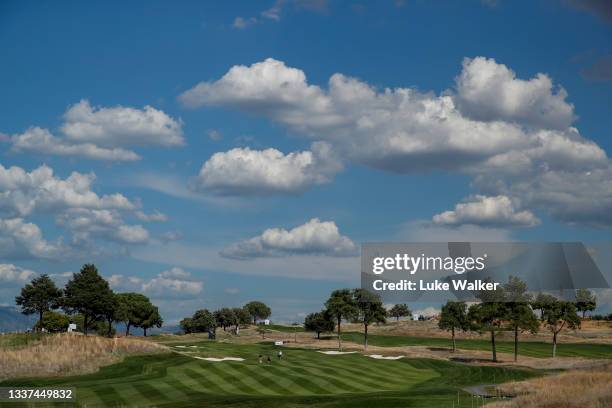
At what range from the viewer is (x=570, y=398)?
3988cm

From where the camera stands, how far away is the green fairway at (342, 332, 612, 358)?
118 m

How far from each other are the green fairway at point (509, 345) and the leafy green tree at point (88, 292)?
60.4 metres

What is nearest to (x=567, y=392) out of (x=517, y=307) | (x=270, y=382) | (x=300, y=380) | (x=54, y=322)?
(x=300, y=380)

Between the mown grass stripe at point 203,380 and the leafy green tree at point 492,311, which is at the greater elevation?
the leafy green tree at point 492,311

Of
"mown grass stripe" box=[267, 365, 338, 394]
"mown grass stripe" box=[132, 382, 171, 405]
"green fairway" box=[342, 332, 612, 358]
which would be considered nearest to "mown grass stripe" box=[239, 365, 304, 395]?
"mown grass stripe" box=[267, 365, 338, 394]

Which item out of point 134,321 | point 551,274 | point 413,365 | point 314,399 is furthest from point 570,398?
point 134,321

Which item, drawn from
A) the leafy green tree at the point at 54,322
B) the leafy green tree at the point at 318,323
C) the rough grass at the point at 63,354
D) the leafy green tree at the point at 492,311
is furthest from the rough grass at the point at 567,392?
the leafy green tree at the point at 54,322

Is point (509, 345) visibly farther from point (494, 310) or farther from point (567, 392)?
point (567, 392)

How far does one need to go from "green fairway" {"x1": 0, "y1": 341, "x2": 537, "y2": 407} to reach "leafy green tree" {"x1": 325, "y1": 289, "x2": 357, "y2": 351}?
35735 mm

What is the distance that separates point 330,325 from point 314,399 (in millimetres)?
98273

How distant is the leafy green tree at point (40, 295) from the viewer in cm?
11181

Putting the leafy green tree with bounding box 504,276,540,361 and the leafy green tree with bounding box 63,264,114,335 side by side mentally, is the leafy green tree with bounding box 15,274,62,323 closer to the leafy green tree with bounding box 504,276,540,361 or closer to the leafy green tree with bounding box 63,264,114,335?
the leafy green tree with bounding box 63,264,114,335

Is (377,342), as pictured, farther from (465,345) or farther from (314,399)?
(314,399)

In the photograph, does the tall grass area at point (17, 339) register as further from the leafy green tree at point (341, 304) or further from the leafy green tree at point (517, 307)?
the leafy green tree at point (517, 307)
